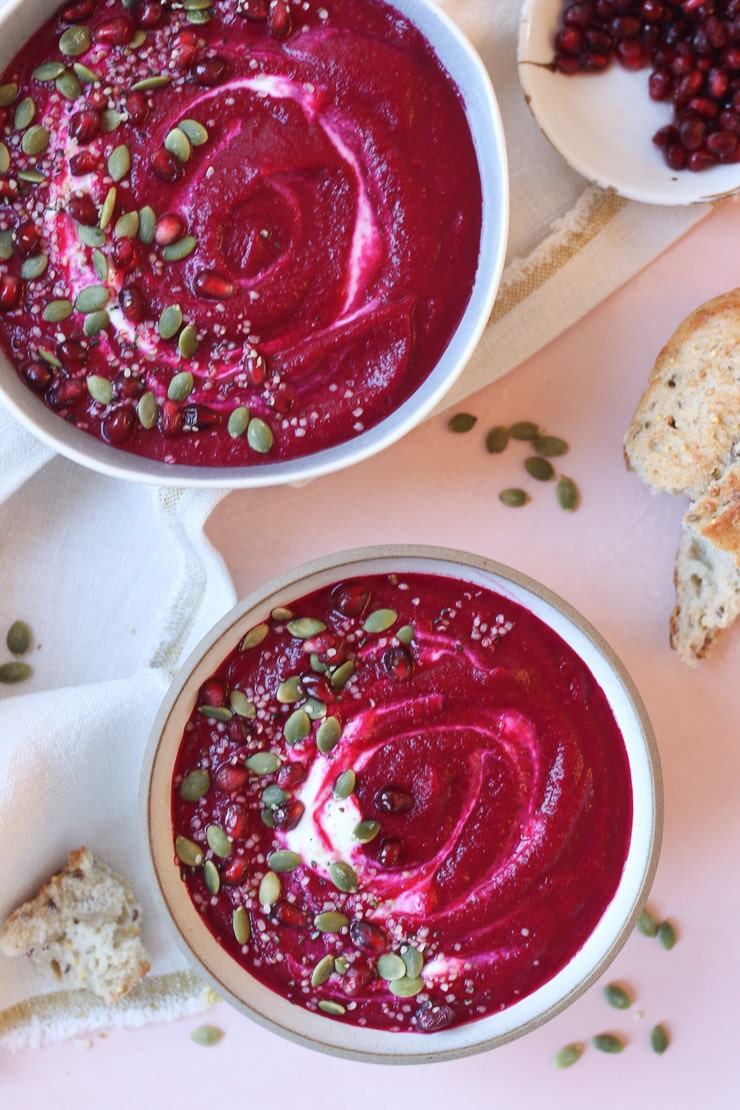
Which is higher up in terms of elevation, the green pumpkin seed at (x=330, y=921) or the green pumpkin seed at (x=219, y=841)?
the green pumpkin seed at (x=219, y=841)

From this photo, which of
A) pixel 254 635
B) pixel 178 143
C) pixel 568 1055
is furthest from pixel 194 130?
pixel 568 1055

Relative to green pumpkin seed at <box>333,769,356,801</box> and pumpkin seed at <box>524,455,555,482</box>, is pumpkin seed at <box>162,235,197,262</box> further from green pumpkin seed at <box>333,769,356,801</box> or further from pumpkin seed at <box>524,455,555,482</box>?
green pumpkin seed at <box>333,769,356,801</box>

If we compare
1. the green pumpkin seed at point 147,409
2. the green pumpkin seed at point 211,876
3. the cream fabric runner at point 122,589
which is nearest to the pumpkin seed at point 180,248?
the green pumpkin seed at point 147,409

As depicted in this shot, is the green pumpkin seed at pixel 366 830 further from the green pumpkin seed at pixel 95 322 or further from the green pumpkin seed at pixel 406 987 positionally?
the green pumpkin seed at pixel 95 322

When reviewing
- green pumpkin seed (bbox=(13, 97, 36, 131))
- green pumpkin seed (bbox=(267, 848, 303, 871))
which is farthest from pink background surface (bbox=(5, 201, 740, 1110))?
green pumpkin seed (bbox=(13, 97, 36, 131))

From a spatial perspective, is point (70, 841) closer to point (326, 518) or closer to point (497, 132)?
point (326, 518)

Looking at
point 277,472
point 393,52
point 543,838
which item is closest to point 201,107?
point 393,52
